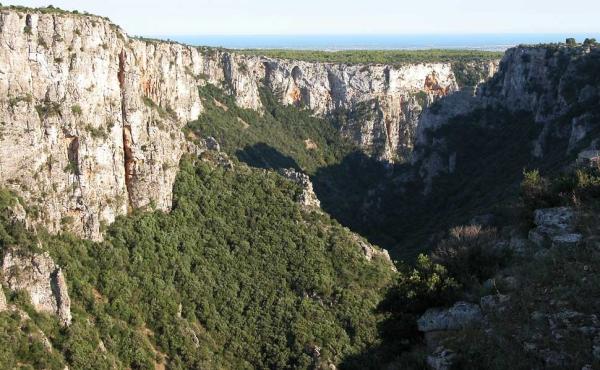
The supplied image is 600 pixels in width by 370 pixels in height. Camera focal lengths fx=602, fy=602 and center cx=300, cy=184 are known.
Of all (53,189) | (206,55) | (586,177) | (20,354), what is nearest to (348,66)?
(206,55)

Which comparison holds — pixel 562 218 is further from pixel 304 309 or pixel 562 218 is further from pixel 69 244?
pixel 69 244

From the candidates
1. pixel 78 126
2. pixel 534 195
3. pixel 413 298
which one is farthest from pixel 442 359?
pixel 78 126

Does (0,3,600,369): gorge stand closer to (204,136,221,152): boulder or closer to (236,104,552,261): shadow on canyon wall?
(204,136,221,152): boulder

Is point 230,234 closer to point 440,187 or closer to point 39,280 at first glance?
point 39,280

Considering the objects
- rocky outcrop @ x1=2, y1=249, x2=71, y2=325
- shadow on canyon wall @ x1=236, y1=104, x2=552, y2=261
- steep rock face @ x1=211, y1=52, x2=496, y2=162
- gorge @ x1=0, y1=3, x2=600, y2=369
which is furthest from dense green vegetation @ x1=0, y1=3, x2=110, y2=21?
steep rock face @ x1=211, y1=52, x2=496, y2=162

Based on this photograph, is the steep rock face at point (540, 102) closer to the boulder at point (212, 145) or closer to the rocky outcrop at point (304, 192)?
the rocky outcrop at point (304, 192)

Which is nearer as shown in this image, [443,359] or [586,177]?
[443,359]

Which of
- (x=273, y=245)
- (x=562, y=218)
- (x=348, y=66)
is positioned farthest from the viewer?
(x=348, y=66)
